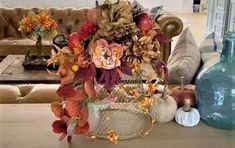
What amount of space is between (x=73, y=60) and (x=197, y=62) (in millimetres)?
1424

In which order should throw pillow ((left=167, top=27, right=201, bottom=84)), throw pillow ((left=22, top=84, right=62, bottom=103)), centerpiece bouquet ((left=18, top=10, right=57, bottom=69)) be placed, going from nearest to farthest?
throw pillow ((left=22, top=84, right=62, bottom=103))
throw pillow ((left=167, top=27, right=201, bottom=84))
centerpiece bouquet ((left=18, top=10, right=57, bottom=69))

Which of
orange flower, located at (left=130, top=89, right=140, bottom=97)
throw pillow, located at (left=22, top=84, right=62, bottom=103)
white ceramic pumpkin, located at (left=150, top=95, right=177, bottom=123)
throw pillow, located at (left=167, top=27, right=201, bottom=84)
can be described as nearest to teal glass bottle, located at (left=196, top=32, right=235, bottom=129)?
white ceramic pumpkin, located at (left=150, top=95, right=177, bottom=123)

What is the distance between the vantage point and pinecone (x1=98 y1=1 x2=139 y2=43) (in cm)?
91

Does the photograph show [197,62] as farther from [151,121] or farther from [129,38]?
[129,38]

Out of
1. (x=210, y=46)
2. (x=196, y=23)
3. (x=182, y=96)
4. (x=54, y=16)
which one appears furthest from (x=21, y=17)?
(x=196, y=23)

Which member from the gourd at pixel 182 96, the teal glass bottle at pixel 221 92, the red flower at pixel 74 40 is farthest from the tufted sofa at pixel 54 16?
the red flower at pixel 74 40

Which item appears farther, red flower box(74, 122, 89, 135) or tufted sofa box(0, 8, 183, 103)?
tufted sofa box(0, 8, 183, 103)

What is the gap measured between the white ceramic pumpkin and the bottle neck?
23cm

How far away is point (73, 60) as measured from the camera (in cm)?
93

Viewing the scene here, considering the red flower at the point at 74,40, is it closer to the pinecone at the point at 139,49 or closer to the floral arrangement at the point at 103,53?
the floral arrangement at the point at 103,53

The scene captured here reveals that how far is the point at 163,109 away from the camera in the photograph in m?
1.14

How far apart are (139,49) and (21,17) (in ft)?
13.1

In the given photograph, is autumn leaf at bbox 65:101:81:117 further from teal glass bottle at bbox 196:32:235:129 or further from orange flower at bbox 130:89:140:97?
teal glass bottle at bbox 196:32:235:129

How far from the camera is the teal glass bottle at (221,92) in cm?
111
